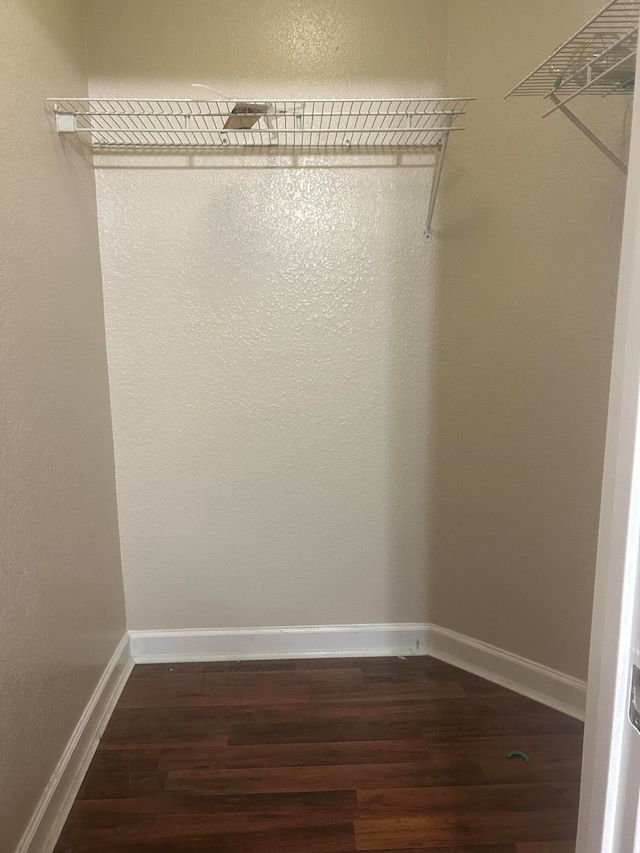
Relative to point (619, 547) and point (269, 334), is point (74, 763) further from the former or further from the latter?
point (619, 547)

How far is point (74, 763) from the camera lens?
1.63 meters

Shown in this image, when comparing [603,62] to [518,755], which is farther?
[518,755]

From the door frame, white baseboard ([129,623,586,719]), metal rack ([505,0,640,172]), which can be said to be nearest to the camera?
the door frame

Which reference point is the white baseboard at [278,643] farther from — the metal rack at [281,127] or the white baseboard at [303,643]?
the metal rack at [281,127]

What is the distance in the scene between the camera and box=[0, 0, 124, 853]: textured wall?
1.31 meters

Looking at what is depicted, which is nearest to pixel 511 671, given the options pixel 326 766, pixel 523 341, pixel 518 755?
pixel 518 755

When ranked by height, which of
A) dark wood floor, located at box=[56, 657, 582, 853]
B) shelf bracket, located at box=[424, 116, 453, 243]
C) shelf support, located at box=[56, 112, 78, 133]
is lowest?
dark wood floor, located at box=[56, 657, 582, 853]

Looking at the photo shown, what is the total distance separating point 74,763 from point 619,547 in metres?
1.63

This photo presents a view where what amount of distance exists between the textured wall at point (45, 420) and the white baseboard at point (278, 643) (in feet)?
0.98

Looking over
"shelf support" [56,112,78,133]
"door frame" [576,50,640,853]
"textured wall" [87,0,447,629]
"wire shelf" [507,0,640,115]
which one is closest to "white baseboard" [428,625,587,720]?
"textured wall" [87,0,447,629]

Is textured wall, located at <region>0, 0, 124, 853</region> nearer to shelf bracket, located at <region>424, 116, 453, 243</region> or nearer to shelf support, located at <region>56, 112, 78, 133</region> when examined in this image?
shelf support, located at <region>56, 112, 78, 133</region>

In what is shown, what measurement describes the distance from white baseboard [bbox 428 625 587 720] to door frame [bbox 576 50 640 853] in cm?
130

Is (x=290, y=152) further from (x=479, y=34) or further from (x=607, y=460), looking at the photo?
(x=607, y=460)

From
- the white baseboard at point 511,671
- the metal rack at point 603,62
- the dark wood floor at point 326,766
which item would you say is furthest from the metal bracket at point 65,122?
the white baseboard at point 511,671
